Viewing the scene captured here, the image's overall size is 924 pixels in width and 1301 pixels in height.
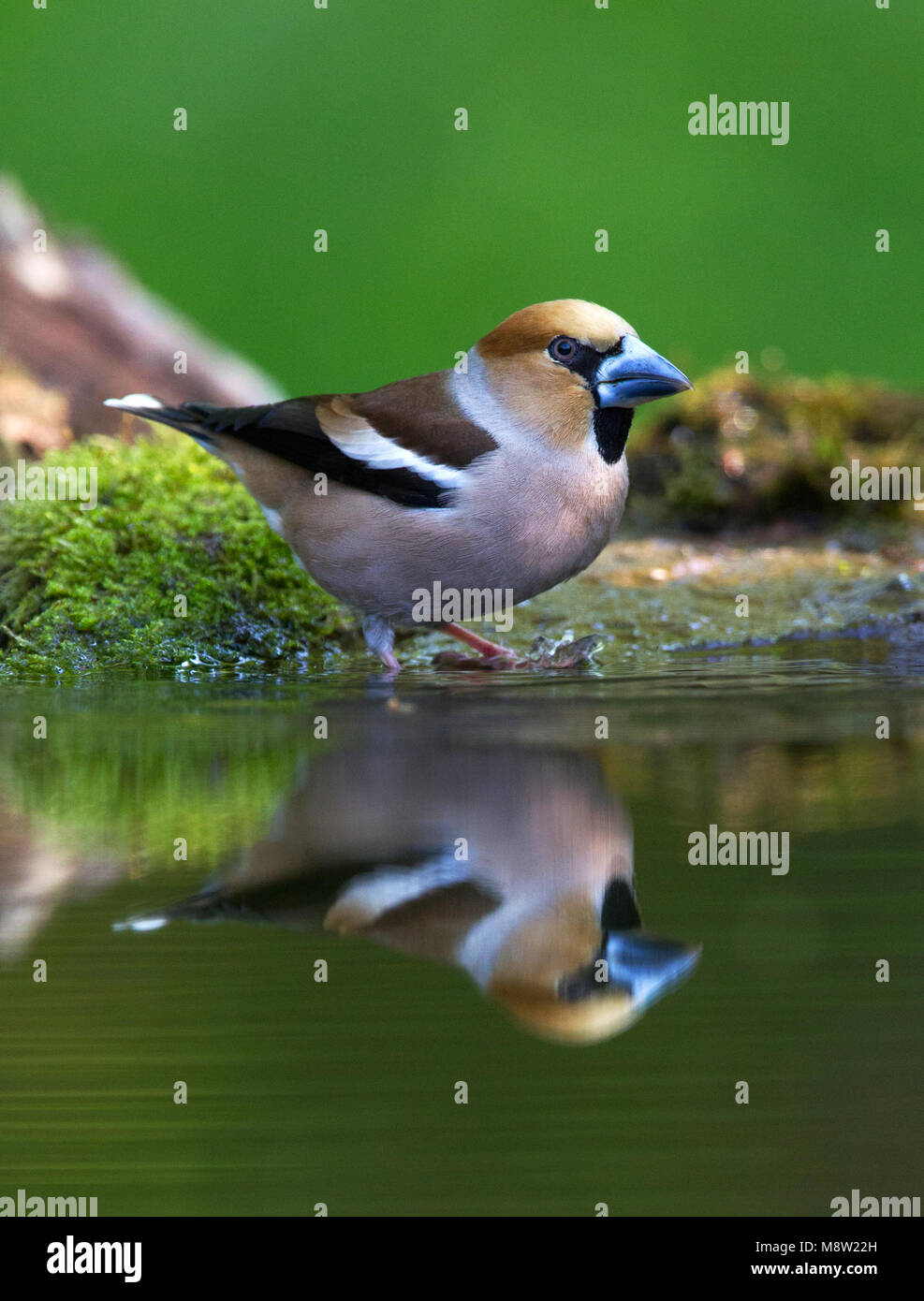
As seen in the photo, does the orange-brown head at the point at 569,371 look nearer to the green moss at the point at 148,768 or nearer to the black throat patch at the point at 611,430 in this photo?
the black throat patch at the point at 611,430

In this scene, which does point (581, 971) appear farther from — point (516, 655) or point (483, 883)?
point (516, 655)

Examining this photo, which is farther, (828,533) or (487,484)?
(828,533)

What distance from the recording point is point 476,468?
581 cm

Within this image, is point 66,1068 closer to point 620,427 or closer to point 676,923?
point 676,923

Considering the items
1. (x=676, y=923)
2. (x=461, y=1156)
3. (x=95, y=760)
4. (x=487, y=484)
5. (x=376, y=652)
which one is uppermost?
(x=487, y=484)

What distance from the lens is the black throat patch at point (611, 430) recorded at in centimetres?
594

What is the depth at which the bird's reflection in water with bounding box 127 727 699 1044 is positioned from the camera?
272cm

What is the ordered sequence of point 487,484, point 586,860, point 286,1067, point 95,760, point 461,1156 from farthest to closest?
point 487,484 < point 95,760 < point 586,860 < point 286,1067 < point 461,1156

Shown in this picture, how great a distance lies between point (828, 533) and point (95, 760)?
18.6ft

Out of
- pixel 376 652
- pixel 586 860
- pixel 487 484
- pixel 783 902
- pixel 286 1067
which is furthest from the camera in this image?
pixel 376 652

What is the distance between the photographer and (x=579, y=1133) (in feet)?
7.00

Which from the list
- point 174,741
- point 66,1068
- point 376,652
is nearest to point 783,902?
point 66,1068

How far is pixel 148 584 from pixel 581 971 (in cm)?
435

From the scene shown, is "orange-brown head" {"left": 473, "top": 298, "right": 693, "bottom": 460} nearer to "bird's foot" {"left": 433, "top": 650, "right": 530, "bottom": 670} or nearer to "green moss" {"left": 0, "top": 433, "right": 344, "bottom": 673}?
"bird's foot" {"left": 433, "top": 650, "right": 530, "bottom": 670}
